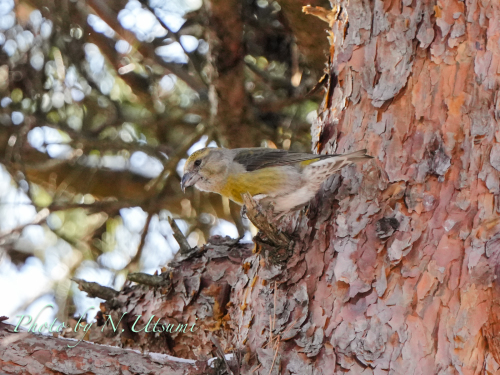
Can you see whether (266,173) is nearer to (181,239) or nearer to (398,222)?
(181,239)

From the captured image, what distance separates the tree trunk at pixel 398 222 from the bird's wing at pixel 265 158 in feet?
0.67

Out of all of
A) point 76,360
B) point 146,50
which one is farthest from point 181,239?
point 146,50

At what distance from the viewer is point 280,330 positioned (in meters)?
2.10

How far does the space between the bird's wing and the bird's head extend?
0.09 metres

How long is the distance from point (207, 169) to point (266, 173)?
41 centimetres

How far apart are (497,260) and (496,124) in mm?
523

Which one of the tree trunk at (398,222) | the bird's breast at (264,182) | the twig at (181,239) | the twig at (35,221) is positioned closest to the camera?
the tree trunk at (398,222)

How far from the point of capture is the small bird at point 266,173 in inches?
91.9

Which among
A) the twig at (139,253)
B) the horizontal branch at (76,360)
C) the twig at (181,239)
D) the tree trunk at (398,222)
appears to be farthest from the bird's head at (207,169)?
the horizontal branch at (76,360)

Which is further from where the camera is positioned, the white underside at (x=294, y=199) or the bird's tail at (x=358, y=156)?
the white underside at (x=294, y=199)

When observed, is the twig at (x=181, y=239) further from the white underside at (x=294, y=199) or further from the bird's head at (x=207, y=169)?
the white underside at (x=294, y=199)

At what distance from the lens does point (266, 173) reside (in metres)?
2.66

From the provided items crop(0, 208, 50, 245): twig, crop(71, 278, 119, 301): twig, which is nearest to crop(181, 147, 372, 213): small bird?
crop(71, 278, 119, 301): twig

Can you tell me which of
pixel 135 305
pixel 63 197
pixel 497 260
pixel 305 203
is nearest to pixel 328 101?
pixel 305 203
